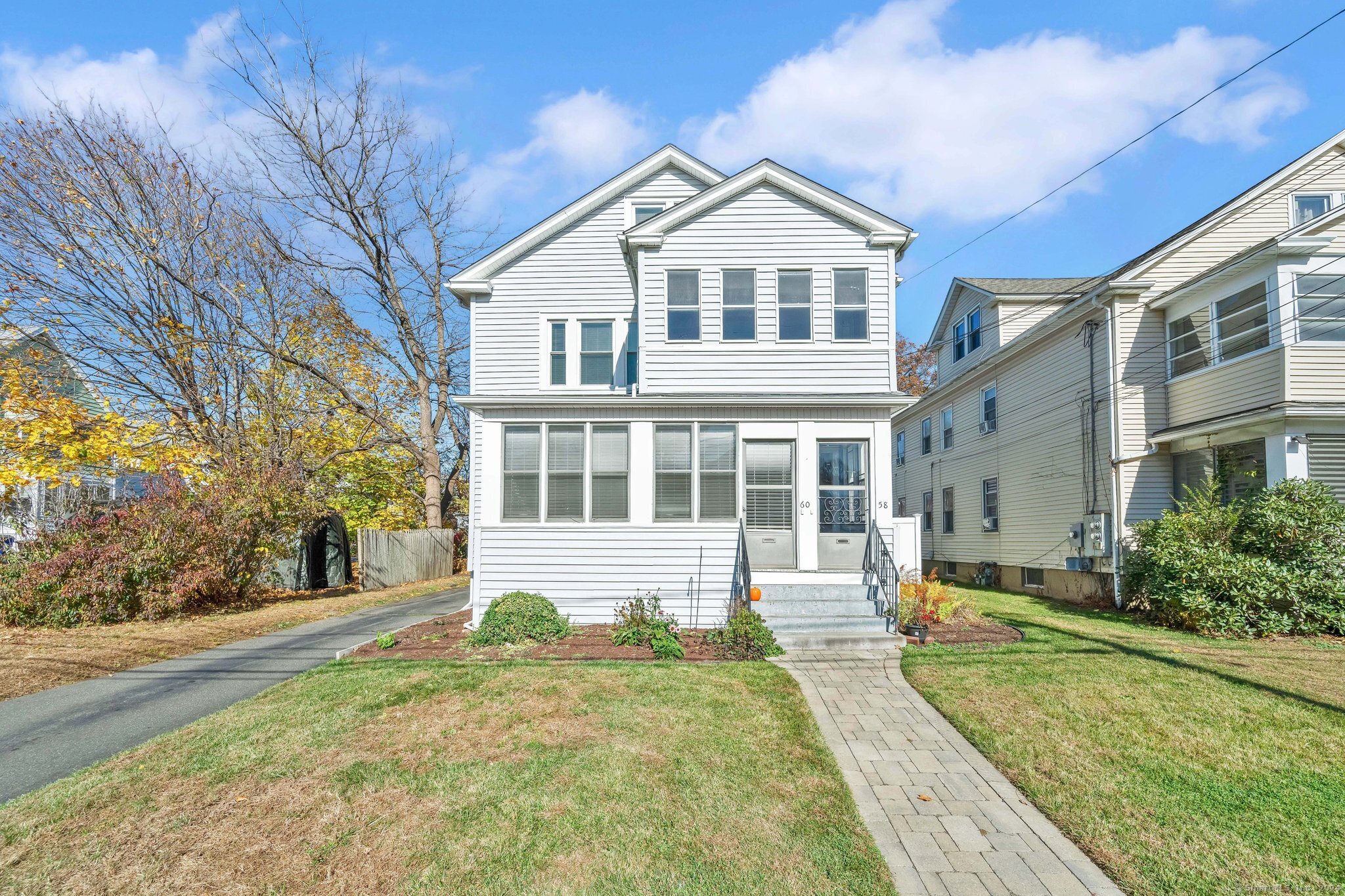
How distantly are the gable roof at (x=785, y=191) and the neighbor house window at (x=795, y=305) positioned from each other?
1.24 m

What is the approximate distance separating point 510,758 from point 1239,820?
5.07 meters

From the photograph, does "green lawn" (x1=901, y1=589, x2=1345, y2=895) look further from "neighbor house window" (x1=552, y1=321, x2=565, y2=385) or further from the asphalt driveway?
"neighbor house window" (x1=552, y1=321, x2=565, y2=385)

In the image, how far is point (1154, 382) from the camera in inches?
547

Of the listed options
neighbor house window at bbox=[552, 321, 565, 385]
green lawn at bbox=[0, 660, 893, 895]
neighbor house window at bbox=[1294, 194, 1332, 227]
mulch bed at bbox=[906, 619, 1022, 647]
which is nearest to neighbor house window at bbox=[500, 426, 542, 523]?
neighbor house window at bbox=[552, 321, 565, 385]

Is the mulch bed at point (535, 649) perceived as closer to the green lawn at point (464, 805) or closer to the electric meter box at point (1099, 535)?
the green lawn at point (464, 805)

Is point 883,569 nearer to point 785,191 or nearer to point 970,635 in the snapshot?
point 970,635

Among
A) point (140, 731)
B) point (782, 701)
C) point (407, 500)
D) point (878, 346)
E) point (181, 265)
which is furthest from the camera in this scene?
point (407, 500)

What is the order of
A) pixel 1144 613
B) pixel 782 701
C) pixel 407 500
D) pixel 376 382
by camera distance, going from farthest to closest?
pixel 407 500, pixel 376 382, pixel 1144 613, pixel 782 701

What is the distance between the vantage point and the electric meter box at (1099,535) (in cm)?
1371

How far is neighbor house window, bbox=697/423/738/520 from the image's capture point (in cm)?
1077

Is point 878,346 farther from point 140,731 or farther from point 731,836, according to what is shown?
point 140,731

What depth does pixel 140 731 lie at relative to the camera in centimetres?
624

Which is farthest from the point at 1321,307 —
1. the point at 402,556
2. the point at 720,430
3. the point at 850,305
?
the point at 402,556

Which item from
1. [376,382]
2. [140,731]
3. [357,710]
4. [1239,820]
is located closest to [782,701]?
[1239,820]
